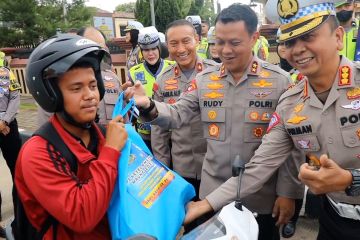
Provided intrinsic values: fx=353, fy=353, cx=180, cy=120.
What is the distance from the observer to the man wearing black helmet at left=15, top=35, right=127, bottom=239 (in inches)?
53.1

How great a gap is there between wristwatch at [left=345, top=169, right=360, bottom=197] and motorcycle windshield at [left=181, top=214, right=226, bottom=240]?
1.89 ft

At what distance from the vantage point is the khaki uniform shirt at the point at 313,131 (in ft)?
5.24

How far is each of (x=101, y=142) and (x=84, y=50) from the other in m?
0.44

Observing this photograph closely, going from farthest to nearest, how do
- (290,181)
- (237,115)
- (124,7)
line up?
(124,7)
(237,115)
(290,181)

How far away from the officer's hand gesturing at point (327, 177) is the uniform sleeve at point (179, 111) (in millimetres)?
1050

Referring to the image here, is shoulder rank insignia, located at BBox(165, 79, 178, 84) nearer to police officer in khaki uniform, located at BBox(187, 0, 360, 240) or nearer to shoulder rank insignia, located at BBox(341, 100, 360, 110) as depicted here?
police officer in khaki uniform, located at BBox(187, 0, 360, 240)

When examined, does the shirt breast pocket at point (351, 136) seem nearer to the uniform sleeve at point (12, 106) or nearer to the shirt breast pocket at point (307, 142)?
the shirt breast pocket at point (307, 142)

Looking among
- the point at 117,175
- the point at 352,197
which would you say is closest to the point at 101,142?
the point at 117,175

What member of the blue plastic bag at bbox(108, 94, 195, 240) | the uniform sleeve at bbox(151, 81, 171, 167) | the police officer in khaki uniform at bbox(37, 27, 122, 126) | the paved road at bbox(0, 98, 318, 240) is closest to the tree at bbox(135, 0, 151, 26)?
the paved road at bbox(0, 98, 318, 240)

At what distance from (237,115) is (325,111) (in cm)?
62

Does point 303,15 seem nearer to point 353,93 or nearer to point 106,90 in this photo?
point 353,93

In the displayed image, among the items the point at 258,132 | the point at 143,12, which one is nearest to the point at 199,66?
the point at 258,132

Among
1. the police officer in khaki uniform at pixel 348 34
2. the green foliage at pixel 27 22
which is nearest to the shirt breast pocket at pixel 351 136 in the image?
the police officer in khaki uniform at pixel 348 34

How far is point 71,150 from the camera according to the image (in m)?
1.48
